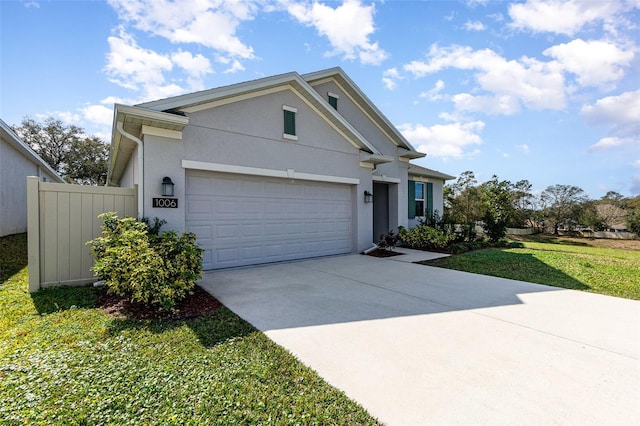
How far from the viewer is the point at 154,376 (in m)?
2.69

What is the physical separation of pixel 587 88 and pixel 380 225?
29.9ft

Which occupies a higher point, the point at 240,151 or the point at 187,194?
the point at 240,151

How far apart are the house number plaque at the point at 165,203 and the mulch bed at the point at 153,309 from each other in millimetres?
1897

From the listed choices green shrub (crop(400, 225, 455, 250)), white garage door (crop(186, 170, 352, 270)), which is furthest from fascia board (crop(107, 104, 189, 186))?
green shrub (crop(400, 225, 455, 250))

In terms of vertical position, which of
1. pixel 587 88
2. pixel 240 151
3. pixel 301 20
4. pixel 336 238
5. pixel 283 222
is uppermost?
pixel 301 20

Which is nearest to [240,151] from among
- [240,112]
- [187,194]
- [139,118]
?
[240,112]

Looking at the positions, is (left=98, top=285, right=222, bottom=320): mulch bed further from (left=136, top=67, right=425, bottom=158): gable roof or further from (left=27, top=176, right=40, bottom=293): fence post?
(left=136, top=67, right=425, bottom=158): gable roof

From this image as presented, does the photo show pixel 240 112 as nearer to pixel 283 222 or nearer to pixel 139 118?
pixel 139 118

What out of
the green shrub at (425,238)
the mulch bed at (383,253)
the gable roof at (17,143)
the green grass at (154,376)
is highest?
the gable roof at (17,143)

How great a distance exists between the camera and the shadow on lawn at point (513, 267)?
664cm

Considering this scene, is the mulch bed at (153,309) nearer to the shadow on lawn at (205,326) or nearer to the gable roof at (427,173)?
the shadow on lawn at (205,326)

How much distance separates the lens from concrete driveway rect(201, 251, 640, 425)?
2.34 metres

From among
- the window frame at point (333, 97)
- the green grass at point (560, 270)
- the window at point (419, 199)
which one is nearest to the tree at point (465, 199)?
the window at point (419, 199)

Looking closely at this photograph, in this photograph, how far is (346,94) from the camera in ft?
37.2
